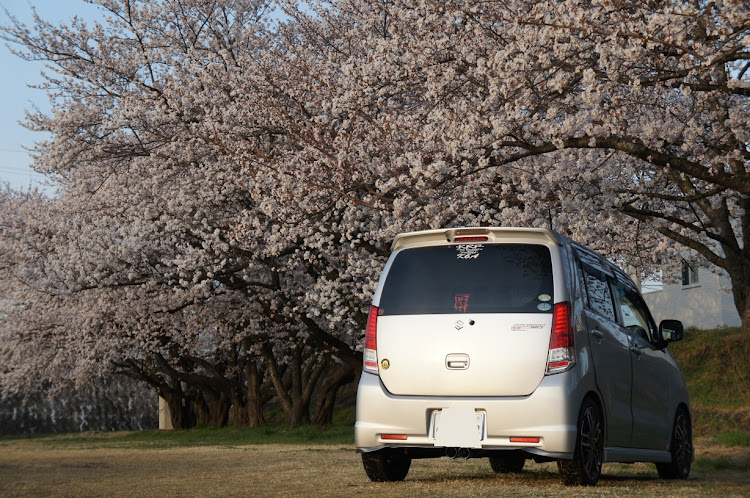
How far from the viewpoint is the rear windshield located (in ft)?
24.6

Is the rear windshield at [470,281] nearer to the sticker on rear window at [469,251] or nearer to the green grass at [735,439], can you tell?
the sticker on rear window at [469,251]

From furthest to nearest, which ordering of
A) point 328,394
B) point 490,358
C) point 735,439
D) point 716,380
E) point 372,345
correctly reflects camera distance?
1. point 328,394
2. point 716,380
3. point 735,439
4. point 372,345
5. point 490,358

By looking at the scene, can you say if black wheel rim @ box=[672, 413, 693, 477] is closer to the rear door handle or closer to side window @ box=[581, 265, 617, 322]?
side window @ box=[581, 265, 617, 322]

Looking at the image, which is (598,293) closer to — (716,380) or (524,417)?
(524,417)

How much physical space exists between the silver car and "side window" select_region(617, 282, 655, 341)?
0.79m

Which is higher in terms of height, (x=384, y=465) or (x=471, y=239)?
(x=471, y=239)

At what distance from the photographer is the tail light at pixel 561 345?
7.27m

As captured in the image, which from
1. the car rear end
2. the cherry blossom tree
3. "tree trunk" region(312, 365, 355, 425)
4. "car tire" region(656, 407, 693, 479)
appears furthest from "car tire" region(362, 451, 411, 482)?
"tree trunk" region(312, 365, 355, 425)

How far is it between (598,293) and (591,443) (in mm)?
1353

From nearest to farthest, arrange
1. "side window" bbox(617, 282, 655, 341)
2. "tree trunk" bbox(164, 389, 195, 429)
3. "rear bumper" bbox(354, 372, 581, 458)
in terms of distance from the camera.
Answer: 1. "rear bumper" bbox(354, 372, 581, 458)
2. "side window" bbox(617, 282, 655, 341)
3. "tree trunk" bbox(164, 389, 195, 429)

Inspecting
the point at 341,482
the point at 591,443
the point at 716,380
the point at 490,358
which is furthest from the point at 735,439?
the point at 490,358

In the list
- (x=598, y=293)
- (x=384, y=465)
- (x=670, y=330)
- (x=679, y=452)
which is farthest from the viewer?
(x=679, y=452)

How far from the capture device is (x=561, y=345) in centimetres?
729

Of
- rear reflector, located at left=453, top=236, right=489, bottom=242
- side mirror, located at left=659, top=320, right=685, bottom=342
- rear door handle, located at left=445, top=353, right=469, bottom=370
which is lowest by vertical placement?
rear door handle, located at left=445, top=353, right=469, bottom=370
